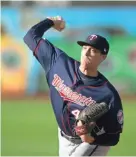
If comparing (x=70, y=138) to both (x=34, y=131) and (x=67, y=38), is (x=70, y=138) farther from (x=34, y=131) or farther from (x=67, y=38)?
(x=67, y=38)

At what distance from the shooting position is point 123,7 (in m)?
19.6

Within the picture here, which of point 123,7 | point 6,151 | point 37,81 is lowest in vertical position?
point 37,81

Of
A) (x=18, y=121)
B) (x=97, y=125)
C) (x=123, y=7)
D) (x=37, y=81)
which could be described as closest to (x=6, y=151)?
(x=18, y=121)

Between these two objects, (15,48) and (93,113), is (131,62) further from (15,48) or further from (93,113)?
(93,113)

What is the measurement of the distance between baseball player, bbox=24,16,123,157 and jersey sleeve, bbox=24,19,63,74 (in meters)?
0.01

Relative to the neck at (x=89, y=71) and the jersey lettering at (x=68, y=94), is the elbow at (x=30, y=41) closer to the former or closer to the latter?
the jersey lettering at (x=68, y=94)

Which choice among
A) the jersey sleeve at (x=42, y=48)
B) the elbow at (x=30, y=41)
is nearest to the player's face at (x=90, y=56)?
the jersey sleeve at (x=42, y=48)

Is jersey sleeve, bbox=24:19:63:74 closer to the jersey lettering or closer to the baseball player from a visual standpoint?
the baseball player

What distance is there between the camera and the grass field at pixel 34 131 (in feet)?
30.0

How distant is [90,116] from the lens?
462cm

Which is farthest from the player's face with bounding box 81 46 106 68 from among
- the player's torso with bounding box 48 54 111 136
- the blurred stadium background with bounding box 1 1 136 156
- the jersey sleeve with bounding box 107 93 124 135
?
the blurred stadium background with bounding box 1 1 136 156

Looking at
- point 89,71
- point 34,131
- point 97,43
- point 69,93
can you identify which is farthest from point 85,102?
point 34,131

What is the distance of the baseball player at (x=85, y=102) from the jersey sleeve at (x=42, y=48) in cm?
1

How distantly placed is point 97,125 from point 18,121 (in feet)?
26.5
